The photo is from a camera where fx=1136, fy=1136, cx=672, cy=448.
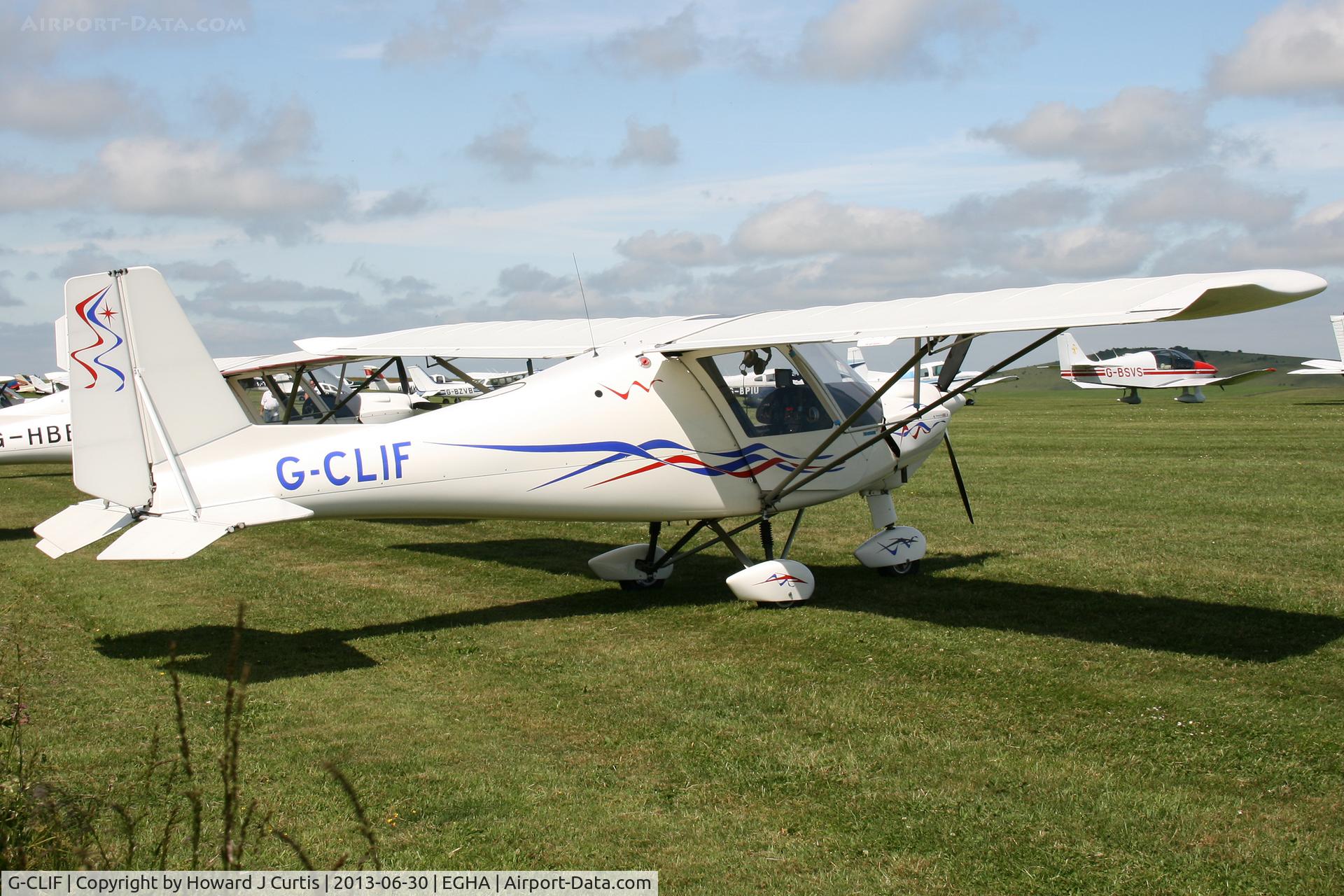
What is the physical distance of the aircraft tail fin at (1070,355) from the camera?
46.1 metres

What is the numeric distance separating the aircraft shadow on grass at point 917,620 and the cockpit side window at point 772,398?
137cm

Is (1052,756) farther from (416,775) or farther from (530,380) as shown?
(530,380)

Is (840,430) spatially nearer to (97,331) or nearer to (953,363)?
(953,363)

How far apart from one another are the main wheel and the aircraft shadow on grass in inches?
4.2

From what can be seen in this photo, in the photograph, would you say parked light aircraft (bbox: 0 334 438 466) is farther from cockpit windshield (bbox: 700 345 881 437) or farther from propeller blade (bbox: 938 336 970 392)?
propeller blade (bbox: 938 336 970 392)

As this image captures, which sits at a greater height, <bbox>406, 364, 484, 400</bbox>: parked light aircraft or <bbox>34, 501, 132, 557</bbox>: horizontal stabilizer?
<bbox>406, 364, 484, 400</bbox>: parked light aircraft

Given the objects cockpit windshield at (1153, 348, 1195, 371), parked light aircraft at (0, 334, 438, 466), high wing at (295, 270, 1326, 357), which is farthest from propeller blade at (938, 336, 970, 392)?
cockpit windshield at (1153, 348, 1195, 371)

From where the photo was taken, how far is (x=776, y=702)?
20.2 ft

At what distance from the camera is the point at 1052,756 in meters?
5.20

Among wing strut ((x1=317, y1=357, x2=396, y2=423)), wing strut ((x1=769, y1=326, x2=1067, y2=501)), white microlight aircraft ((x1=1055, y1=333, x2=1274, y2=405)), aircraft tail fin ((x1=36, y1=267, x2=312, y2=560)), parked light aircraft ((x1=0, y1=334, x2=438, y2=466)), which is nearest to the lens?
aircraft tail fin ((x1=36, y1=267, x2=312, y2=560))

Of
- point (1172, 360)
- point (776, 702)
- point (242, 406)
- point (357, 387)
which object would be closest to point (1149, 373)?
point (1172, 360)

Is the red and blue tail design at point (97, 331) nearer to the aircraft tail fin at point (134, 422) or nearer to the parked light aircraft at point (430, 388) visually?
the aircraft tail fin at point (134, 422)

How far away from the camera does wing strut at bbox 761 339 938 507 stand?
741 centimetres

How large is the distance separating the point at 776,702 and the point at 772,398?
327 centimetres
